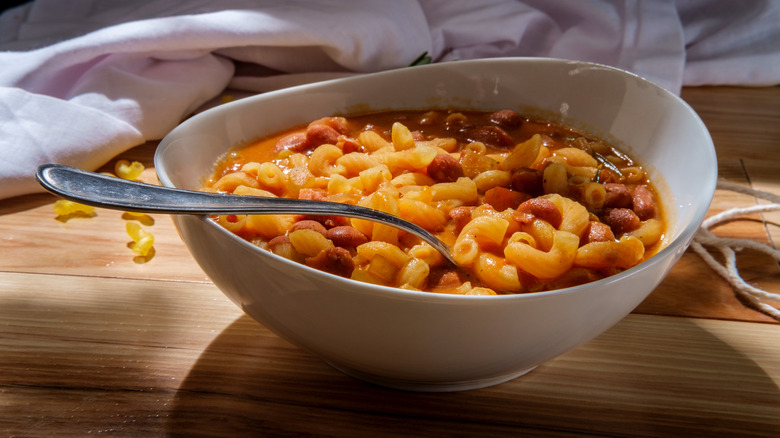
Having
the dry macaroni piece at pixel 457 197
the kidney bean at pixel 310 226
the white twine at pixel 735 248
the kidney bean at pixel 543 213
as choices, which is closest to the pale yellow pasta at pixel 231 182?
the dry macaroni piece at pixel 457 197

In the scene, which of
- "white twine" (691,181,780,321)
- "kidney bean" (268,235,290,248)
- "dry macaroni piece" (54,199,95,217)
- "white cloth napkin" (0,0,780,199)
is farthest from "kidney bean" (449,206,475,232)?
"white cloth napkin" (0,0,780,199)

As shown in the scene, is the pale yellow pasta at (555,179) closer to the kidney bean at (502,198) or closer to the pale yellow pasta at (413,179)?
the kidney bean at (502,198)

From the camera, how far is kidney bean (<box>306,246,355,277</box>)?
1.17 metres

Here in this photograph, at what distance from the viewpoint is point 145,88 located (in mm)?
2113

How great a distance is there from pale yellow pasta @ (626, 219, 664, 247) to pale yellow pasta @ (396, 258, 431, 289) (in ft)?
1.41

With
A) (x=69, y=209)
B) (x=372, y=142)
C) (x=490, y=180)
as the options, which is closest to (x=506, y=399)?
(x=490, y=180)

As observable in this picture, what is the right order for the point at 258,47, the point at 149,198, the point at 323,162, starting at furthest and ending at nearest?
1. the point at 258,47
2. the point at 323,162
3. the point at 149,198

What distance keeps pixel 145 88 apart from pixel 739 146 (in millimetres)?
1728

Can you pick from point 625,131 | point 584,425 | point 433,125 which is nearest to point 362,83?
point 433,125

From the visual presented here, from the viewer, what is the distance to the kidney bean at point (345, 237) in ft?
4.06

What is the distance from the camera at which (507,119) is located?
1.75 meters

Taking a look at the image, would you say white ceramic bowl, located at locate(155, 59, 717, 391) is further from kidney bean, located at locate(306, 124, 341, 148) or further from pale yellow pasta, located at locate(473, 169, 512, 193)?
pale yellow pasta, located at locate(473, 169, 512, 193)

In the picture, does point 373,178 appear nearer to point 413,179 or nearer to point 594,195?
point 413,179

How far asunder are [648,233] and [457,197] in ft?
1.18
